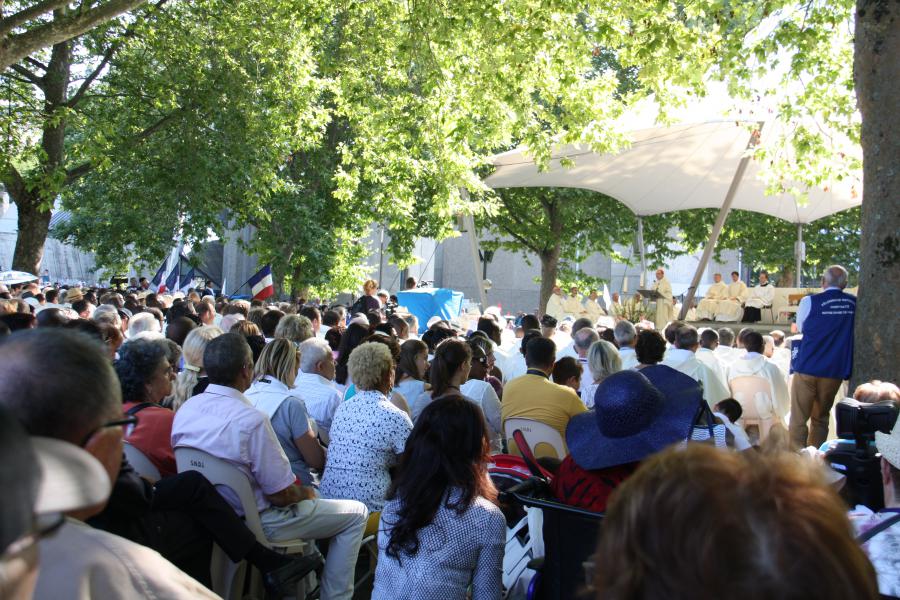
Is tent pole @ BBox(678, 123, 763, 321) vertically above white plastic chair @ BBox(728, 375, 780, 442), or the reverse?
tent pole @ BBox(678, 123, 763, 321)

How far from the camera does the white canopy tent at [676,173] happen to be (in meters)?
17.8

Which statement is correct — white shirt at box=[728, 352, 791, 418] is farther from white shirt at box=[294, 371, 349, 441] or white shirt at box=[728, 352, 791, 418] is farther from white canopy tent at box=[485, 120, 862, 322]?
white canopy tent at box=[485, 120, 862, 322]

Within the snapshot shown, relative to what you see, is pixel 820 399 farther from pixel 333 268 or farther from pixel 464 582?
pixel 333 268

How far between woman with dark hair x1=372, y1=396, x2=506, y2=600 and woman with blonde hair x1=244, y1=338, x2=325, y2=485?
5.59 ft

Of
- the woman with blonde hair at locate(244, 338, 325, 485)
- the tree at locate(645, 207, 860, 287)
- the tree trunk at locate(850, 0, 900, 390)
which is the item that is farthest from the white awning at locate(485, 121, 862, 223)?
the woman with blonde hair at locate(244, 338, 325, 485)

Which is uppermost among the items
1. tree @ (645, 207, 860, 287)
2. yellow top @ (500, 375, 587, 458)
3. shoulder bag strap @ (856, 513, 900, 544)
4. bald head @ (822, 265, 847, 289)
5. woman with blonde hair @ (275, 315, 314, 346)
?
tree @ (645, 207, 860, 287)

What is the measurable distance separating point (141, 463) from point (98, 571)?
3.16m

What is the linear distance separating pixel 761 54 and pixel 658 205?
1188 cm

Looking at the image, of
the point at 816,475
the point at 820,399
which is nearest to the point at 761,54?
the point at 820,399

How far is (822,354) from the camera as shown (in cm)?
856

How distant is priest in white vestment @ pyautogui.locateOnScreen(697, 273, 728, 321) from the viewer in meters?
22.9

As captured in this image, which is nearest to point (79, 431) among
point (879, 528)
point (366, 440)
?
point (879, 528)

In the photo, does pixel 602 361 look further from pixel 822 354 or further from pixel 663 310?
pixel 663 310

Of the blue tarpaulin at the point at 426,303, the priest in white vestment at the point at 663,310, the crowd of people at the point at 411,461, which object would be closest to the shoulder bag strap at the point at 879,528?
the crowd of people at the point at 411,461
